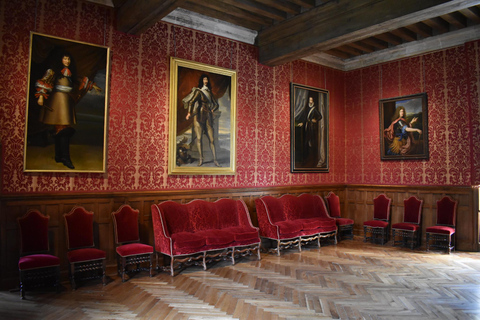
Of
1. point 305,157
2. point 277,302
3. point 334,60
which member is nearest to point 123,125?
point 277,302

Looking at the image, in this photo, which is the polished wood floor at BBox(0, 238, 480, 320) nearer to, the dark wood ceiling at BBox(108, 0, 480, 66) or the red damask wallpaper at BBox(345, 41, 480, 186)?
the red damask wallpaper at BBox(345, 41, 480, 186)

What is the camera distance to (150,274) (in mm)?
5781

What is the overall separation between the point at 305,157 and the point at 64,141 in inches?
223

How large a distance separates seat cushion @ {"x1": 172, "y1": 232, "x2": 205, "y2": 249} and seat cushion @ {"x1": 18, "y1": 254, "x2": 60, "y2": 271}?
178 centimetres

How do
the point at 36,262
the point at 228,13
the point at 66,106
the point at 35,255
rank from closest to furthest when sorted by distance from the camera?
the point at 36,262, the point at 35,255, the point at 66,106, the point at 228,13

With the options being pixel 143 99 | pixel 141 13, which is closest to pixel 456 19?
pixel 141 13

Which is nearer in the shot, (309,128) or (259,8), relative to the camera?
(259,8)

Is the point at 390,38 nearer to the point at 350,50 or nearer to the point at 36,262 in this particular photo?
the point at 350,50

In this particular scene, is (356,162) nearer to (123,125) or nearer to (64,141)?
(123,125)

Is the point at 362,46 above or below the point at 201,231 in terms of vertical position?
above

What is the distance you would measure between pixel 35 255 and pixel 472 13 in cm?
881

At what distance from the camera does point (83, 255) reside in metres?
5.21

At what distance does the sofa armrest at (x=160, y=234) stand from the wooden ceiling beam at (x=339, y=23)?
13.6 feet

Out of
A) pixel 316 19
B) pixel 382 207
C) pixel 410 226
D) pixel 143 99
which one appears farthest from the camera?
pixel 382 207
